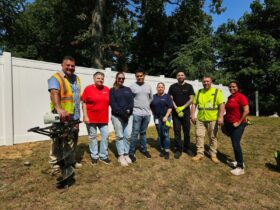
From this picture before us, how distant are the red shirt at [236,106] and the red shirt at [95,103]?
8.18ft

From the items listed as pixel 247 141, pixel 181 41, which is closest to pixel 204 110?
pixel 247 141

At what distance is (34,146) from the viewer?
22.3 ft

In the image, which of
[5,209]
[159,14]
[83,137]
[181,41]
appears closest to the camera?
[5,209]

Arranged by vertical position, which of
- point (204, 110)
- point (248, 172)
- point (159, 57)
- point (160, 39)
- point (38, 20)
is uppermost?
point (38, 20)

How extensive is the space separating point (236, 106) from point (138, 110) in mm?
Result: 1975

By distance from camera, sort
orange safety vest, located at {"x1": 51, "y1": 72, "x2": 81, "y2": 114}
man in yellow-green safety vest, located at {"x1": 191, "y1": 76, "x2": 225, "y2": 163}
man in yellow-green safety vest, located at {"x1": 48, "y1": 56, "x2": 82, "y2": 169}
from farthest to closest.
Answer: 1. man in yellow-green safety vest, located at {"x1": 191, "y1": 76, "x2": 225, "y2": 163}
2. orange safety vest, located at {"x1": 51, "y1": 72, "x2": 81, "y2": 114}
3. man in yellow-green safety vest, located at {"x1": 48, "y1": 56, "x2": 82, "y2": 169}

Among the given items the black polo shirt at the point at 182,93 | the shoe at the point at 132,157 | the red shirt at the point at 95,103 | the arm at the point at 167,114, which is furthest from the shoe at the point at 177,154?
the red shirt at the point at 95,103

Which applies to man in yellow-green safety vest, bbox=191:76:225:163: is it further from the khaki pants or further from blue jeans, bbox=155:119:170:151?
blue jeans, bbox=155:119:170:151

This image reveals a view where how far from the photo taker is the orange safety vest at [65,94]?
446 cm

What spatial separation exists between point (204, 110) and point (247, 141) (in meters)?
3.31

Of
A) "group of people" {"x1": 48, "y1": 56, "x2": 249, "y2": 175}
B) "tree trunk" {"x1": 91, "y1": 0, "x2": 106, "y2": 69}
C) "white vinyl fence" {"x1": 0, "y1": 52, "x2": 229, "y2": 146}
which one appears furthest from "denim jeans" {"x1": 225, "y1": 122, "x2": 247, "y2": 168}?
"tree trunk" {"x1": 91, "y1": 0, "x2": 106, "y2": 69}

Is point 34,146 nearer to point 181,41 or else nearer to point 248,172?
point 248,172

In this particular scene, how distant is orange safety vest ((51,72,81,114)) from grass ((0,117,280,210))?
1242mm

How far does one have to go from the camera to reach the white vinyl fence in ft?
21.4
